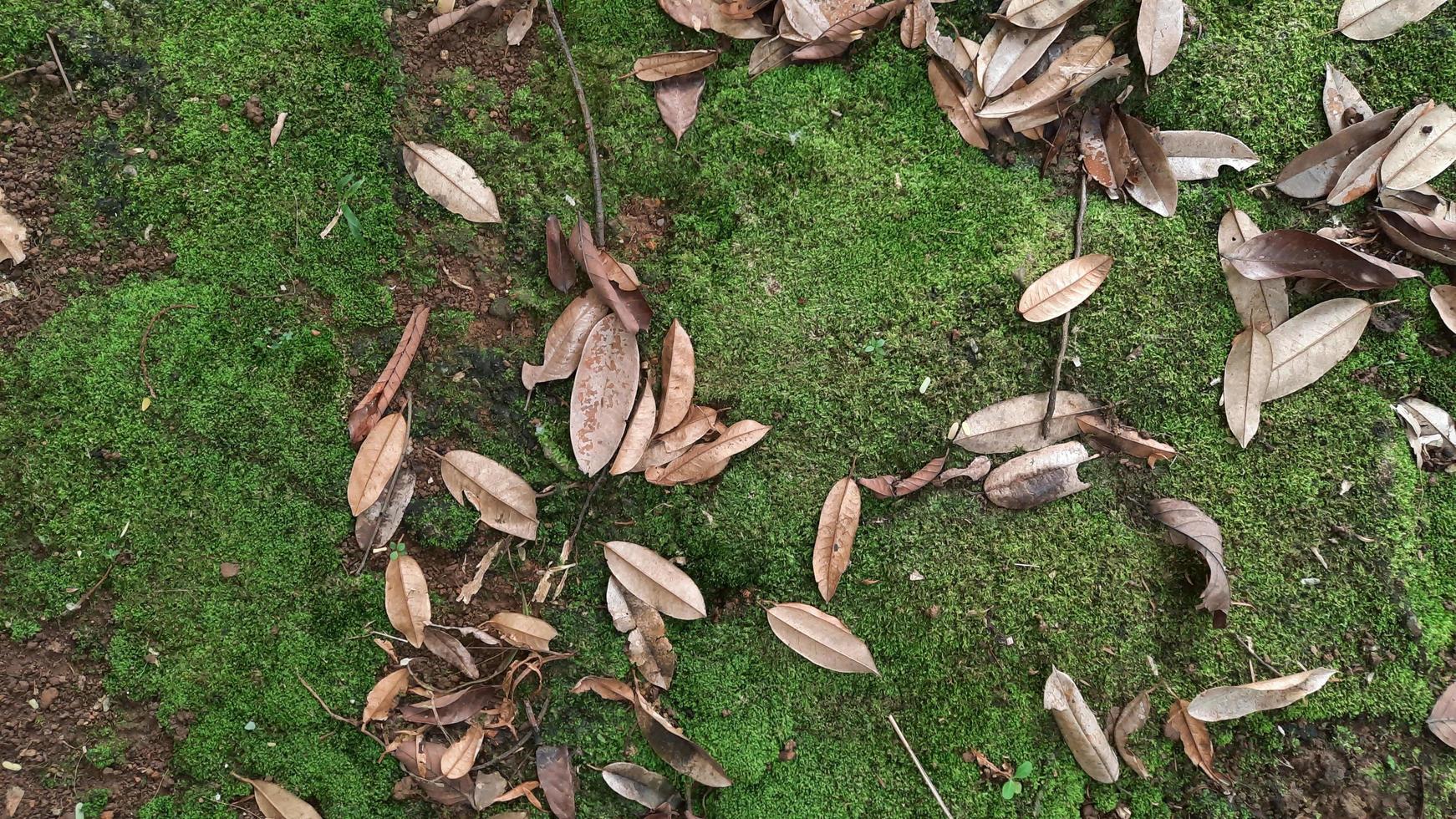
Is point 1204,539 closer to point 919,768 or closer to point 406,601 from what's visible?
point 919,768

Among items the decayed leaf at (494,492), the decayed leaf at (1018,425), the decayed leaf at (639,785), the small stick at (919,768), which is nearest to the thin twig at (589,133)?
the decayed leaf at (494,492)

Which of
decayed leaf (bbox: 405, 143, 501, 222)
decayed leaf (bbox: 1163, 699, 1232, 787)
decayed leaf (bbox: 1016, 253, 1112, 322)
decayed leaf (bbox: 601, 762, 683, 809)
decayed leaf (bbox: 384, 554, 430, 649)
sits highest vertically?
decayed leaf (bbox: 405, 143, 501, 222)

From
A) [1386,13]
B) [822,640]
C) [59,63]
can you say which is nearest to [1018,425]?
[822,640]

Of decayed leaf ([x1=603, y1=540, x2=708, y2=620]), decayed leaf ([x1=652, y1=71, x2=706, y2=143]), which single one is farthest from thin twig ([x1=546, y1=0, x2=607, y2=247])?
decayed leaf ([x1=603, y1=540, x2=708, y2=620])

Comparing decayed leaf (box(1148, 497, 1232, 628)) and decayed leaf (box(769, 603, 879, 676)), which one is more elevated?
decayed leaf (box(1148, 497, 1232, 628))

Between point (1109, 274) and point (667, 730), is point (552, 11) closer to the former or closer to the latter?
point (1109, 274)

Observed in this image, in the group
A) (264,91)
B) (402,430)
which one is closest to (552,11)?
(264,91)

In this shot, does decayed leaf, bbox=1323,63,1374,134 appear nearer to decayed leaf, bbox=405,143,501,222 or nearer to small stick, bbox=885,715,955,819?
small stick, bbox=885,715,955,819

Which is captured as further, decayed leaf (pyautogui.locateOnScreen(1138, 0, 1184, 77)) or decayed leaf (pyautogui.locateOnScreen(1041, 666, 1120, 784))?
decayed leaf (pyautogui.locateOnScreen(1138, 0, 1184, 77))
